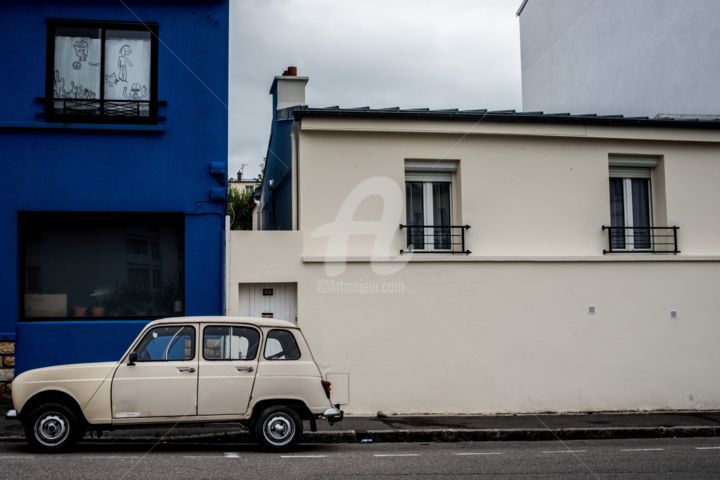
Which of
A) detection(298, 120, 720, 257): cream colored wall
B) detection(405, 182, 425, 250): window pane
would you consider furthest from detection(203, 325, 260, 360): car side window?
detection(405, 182, 425, 250): window pane

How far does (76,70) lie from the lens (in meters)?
13.9

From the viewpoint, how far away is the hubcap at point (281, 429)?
32.8 ft

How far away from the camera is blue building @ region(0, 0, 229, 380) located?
1358 centimetres

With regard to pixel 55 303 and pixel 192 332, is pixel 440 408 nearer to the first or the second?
pixel 192 332

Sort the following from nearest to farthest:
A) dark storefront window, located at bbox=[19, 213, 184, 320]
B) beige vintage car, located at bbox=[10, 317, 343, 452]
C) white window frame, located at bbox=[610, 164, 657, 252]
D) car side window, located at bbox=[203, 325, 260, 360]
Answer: beige vintage car, located at bbox=[10, 317, 343, 452], car side window, located at bbox=[203, 325, 260, 360], dark storefront window, located at bbox=[19, 213, 184, 320], white window frame, located at bbox=[610, 164, 657, 252]

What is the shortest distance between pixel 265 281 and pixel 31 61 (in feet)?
18.3

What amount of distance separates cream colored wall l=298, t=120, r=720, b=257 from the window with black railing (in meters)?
3.02

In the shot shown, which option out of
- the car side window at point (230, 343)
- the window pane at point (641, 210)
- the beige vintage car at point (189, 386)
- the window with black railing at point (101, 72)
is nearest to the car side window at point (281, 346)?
the beige vintage car at point (189, 386)

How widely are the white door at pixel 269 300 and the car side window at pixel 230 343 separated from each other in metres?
3.59

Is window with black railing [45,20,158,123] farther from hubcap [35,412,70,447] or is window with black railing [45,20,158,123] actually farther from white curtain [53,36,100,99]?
hubcap [35,412,70,447]

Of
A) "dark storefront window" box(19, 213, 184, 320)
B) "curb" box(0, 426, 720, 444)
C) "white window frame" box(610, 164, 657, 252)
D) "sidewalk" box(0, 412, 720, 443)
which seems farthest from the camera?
"white window frame" box(610, 164, 657, 252)

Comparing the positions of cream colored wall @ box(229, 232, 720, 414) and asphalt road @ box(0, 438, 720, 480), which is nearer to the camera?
asphalt road @ box(0, 438, 720, 480)

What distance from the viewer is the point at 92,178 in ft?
45.1

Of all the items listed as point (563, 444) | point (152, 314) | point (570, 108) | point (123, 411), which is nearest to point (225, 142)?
point (152, 314)
